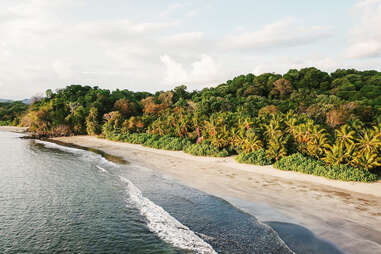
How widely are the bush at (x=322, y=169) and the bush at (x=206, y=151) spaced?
315 inches

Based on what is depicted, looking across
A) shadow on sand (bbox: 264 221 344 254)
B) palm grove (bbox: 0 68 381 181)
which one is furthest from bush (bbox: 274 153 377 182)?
shadow on sand (bbox: 264 221 344 254)

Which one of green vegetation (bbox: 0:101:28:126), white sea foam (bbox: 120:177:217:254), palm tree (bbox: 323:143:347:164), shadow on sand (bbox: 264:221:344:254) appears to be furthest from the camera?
green vegetation (bbox: 0:101:28:126)

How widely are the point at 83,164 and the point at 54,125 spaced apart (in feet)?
121

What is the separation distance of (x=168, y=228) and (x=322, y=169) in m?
15.7

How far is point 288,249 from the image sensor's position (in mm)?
10984

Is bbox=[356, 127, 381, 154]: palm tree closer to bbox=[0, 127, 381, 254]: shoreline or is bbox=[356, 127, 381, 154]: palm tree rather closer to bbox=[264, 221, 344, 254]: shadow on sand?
bbox=[0, 127, 381, 254]: shoreline

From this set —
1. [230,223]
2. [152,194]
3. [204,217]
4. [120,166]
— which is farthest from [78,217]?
[120,166]

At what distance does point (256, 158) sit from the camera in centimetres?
2731

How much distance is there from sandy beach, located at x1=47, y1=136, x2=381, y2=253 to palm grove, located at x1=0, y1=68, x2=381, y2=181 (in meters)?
1.83

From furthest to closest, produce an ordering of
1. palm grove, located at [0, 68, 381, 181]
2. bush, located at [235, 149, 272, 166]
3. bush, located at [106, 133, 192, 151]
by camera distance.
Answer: bush, located at [106, 133, 192, 151]
bush, located at [235, 149, 272, 166]
palm grove, located at [0, 68, 381, 181]

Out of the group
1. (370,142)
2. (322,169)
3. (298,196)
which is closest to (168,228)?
(298,196)

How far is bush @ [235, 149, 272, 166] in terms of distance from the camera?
86.9 ft

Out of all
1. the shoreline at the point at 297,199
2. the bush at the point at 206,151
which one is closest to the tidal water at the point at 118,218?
the shoreline at the point at 297,199

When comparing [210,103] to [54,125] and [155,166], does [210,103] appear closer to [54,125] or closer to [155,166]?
[155,166]
